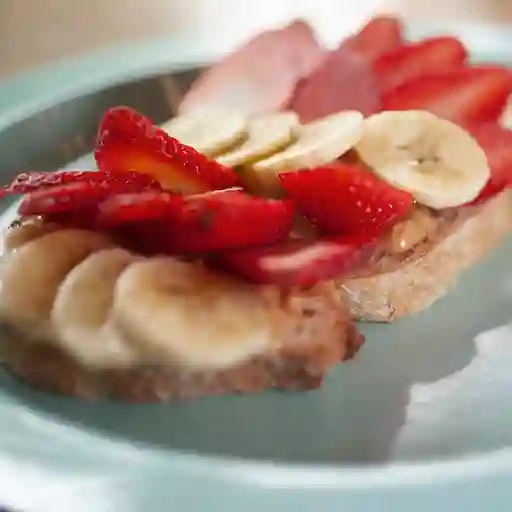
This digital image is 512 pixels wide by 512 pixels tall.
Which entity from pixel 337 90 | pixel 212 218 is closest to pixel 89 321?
pixel 212 218

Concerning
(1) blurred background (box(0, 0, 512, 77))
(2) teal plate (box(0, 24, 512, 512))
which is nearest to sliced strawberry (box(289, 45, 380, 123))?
(2) teal plate (box(0, 24, 512, 512))

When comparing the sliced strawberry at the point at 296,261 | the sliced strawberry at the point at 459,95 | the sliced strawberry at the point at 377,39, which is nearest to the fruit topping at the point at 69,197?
the sliced strawberry at the point at 296,261

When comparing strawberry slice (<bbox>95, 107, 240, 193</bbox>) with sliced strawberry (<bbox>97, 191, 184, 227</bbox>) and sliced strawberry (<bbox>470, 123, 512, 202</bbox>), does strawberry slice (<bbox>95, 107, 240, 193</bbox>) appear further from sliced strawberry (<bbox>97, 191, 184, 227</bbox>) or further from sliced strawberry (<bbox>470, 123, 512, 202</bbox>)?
sliced strawberry (<bbox>470, 123, 512, 202</bbox>)

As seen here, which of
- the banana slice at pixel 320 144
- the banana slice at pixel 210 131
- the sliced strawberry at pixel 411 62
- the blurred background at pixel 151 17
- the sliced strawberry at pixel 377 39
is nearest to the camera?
the banana slice at pixel 320 144

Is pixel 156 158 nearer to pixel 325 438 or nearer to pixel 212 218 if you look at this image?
pixel 212 218

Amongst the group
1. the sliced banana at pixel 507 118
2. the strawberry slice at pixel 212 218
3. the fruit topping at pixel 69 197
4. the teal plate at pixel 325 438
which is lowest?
the teal plate at pixel 325 438

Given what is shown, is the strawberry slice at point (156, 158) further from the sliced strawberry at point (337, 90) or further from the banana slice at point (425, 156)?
the sliced strawberry at point (337, 90)

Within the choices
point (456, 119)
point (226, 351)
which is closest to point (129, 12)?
point (456, 119)
